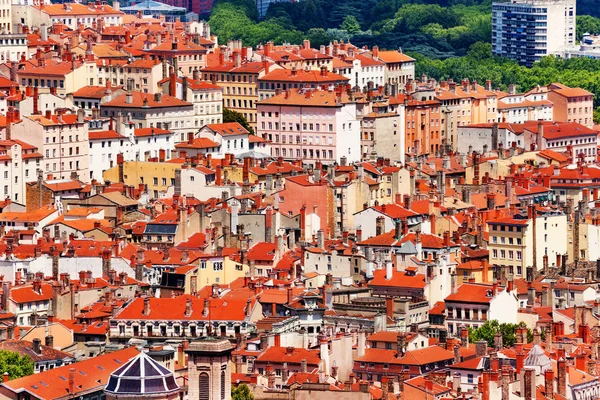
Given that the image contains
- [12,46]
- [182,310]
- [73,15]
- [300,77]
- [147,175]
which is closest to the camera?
[182,310]

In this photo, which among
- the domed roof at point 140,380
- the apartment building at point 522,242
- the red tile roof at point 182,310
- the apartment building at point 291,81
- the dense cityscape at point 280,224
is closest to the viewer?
the domed roof at point 140,380

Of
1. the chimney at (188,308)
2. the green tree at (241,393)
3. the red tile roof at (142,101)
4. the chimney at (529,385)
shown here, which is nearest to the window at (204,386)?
the green tree at (241,393)

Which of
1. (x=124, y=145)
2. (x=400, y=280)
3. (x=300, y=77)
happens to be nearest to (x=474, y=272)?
(x=400, y=280)

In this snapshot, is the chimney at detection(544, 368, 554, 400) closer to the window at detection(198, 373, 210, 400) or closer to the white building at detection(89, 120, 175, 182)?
the window at detection(198, 373, 210, 400)

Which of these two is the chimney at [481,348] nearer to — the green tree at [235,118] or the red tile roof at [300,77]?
the green tree at [235,118]

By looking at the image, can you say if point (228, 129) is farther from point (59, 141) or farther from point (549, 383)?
point (549, 383)

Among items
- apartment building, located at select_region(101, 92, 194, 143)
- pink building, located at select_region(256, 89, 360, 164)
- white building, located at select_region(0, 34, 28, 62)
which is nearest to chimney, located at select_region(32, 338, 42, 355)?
apartment building, located at select_region(101, 92, 194, 143)
